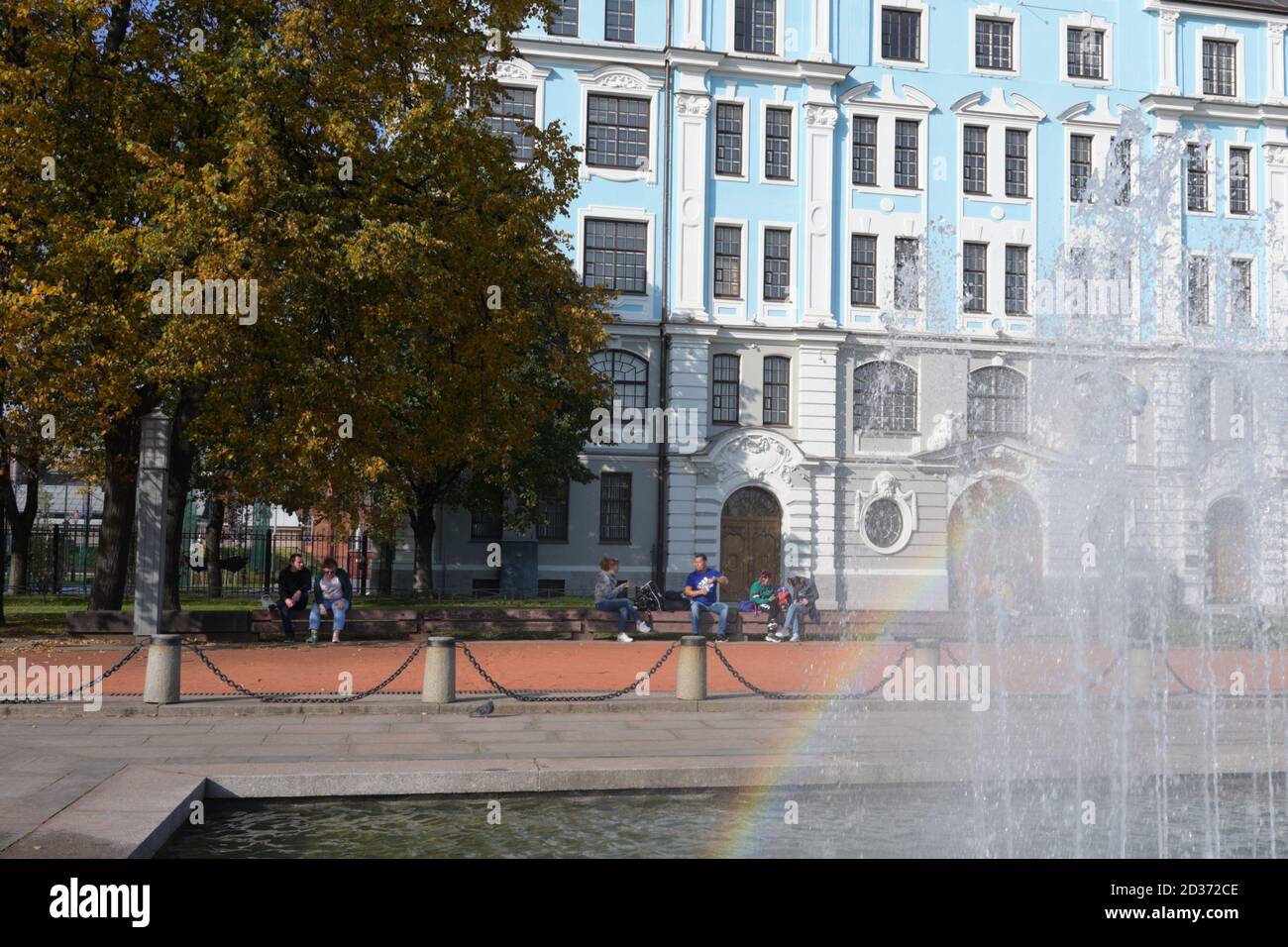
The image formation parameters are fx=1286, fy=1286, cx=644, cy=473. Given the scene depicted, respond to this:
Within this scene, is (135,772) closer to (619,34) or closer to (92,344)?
(92,344)

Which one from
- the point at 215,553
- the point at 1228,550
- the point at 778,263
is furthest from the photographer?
the point at 1228,550

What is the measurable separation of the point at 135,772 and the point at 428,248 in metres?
11.7

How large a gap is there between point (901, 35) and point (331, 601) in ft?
91.3

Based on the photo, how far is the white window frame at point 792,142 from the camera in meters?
39.8

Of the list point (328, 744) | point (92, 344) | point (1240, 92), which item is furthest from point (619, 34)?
point (328, 744)

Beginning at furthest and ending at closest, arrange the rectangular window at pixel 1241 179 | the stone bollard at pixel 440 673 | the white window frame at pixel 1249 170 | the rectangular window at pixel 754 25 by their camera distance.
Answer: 1. the rectangular window at pixel 1241 179
2. the white window frame at pixel 1249 170
3. the rectangular window at pixel 754 25
4. the stone bollard at pixel 440 673

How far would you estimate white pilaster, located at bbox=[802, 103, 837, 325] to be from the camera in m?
39.2

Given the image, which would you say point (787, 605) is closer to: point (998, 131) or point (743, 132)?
point (743, 132)

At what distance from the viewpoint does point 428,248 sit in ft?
67.4

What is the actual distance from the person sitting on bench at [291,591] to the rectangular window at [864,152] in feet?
77.9

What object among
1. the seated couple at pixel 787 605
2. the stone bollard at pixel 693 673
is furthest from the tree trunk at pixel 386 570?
the stone bollard at pixel 693 673

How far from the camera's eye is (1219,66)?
4256cm

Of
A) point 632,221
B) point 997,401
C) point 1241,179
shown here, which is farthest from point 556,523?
point 1241,179

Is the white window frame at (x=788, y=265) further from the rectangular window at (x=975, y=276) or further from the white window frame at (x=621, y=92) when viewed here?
the rectangular window at (x=975, y=276)
